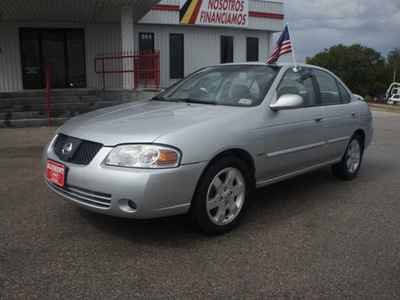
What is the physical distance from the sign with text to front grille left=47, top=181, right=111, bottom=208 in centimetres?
1444

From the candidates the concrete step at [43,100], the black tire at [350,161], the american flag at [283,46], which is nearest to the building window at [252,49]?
the concrete step at [43,100]

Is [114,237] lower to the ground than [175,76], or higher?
lower

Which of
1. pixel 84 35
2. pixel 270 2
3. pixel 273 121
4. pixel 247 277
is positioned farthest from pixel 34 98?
pixel 270 2

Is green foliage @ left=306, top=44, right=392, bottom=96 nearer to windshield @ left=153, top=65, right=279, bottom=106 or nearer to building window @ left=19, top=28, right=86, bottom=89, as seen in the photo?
building window @ left=19, top=28, right=86, bottom=89

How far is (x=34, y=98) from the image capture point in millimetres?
11297

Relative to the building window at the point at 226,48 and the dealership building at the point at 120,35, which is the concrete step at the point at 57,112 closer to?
the dealership building at the point at 120,35

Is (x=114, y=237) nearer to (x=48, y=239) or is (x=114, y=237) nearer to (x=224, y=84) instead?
(x=48, y=239)

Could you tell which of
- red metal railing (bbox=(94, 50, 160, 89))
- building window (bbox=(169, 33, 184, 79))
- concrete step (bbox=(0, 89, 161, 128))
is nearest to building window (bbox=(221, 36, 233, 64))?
building window (bbox=(169, 33, 184, 79))

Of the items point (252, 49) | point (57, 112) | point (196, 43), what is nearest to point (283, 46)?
point (57, 112)

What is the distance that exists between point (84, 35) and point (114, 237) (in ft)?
43.6

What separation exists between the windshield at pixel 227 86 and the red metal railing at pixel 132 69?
6.51 metres

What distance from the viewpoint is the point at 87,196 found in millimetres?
3002

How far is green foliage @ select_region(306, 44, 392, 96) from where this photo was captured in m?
81.8

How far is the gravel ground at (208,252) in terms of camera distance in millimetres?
2498
